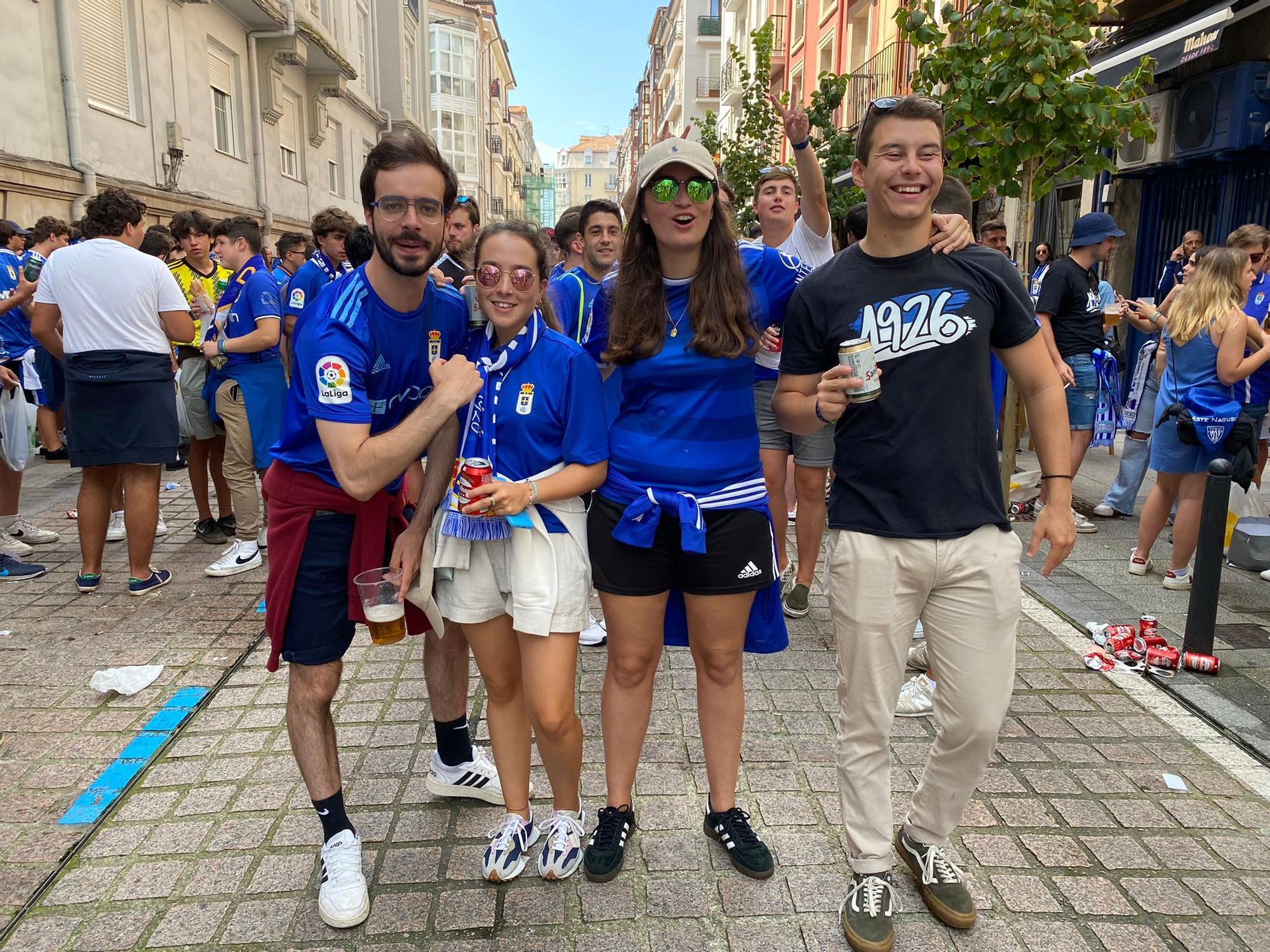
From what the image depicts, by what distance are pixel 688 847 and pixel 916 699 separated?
4.81 ft

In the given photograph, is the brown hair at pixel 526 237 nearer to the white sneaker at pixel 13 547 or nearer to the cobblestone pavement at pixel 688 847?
the cobblestone pavement at pixel 688 847

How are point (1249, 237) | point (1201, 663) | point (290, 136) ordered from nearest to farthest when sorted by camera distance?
point (1201, 663), point (1249, 237), point (290, 136)

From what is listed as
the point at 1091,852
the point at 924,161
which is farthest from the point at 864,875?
the point at 924,161

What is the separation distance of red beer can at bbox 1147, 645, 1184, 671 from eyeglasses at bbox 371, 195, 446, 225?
392 cm

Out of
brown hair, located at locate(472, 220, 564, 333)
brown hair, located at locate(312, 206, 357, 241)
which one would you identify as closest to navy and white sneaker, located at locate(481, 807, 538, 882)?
brown hair, located at locate(472, 220, 564, 333)

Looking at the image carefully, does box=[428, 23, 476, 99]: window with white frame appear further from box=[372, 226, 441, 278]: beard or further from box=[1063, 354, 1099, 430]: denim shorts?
box=[372, 226, 441, 278]: beard

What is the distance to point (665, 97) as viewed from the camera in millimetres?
72250

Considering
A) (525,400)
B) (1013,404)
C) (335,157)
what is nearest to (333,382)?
(525,400)

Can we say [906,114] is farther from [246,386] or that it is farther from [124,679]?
[246,386]

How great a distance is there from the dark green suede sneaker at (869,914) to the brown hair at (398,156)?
236cm

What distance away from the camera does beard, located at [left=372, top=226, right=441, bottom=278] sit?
2.54 meters

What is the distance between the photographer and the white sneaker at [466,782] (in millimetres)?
3246

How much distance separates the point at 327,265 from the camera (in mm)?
6441

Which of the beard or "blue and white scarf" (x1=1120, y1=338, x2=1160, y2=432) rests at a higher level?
the beard
